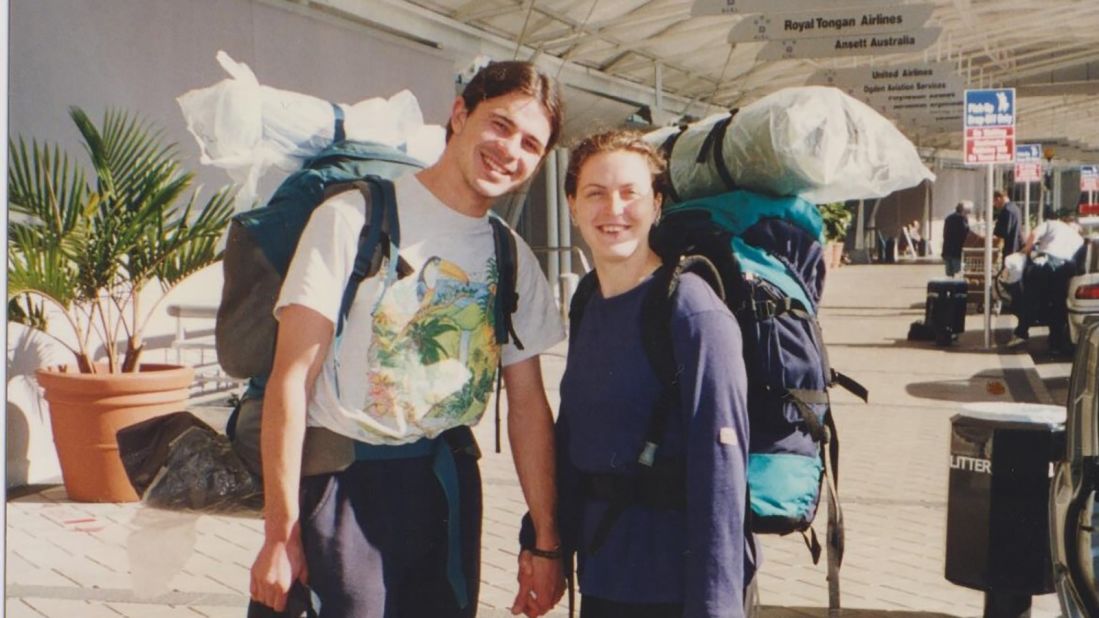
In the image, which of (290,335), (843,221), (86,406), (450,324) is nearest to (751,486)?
(450,324)

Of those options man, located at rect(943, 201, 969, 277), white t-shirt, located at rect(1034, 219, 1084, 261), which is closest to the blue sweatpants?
white t-shirt, located at rect(1034, 219, 1084, 261)

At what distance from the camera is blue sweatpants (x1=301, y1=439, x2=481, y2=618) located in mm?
2238

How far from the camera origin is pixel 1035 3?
56.1ft

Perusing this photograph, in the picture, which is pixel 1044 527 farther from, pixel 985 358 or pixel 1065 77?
pixel 1065 77

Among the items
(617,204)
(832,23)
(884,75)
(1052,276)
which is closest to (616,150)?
(617,204)

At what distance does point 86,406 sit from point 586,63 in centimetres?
1148

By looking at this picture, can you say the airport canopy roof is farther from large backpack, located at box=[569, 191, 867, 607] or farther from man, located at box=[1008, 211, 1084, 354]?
large backpack, located at box=[569, 191, 867, 607]

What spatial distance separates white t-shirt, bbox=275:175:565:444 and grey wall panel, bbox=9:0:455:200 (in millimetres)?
3028

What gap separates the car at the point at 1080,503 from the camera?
333 cm

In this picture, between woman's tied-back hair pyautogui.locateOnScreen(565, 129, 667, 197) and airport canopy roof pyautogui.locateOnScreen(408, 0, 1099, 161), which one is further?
airport canopy roof pyautogui.locateOnScreen(408, 0, 1099, 161)

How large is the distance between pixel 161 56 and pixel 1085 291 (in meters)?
9.19

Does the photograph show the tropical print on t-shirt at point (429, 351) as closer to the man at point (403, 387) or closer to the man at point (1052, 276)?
the man at point (403, 387)

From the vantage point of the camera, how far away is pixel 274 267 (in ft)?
7.30

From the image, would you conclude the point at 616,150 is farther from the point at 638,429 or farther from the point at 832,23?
the point at 832,23
